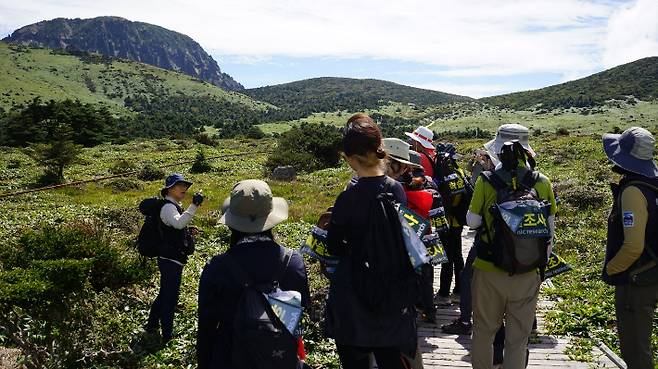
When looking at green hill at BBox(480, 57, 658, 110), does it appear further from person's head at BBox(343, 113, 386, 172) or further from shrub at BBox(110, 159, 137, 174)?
person's head at BBox(343, 113, 386, 172)

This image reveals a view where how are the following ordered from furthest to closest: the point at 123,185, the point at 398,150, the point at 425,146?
the point at 123,185
the point at 425,146
the point at 398,150

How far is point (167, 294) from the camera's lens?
21.2ft

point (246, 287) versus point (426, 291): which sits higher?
point (246, 287)

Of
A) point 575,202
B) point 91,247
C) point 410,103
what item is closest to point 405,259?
point 91,247

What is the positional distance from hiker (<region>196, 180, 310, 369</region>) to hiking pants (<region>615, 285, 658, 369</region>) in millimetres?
2892

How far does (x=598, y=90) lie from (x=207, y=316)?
143162 mm

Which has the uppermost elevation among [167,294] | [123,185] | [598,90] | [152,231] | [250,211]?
[598,90]

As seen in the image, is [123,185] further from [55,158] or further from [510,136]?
[510,136]

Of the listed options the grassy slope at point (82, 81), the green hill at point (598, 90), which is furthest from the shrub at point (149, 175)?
the green hill at point (598, 90)

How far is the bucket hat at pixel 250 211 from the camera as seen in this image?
304cm

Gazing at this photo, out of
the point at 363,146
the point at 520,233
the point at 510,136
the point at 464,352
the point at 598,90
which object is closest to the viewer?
the point at 363,146

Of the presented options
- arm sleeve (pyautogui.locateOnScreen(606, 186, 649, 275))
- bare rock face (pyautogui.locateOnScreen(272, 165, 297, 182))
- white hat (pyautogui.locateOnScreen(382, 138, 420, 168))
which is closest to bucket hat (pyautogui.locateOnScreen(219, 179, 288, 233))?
white hat (pyautogui.locateOnScreen(382, 138, 420, 168))

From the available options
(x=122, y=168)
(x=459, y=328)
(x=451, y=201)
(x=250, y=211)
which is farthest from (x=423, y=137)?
(x=122, y=168)

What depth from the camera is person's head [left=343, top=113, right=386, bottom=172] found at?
3467 millimetres
